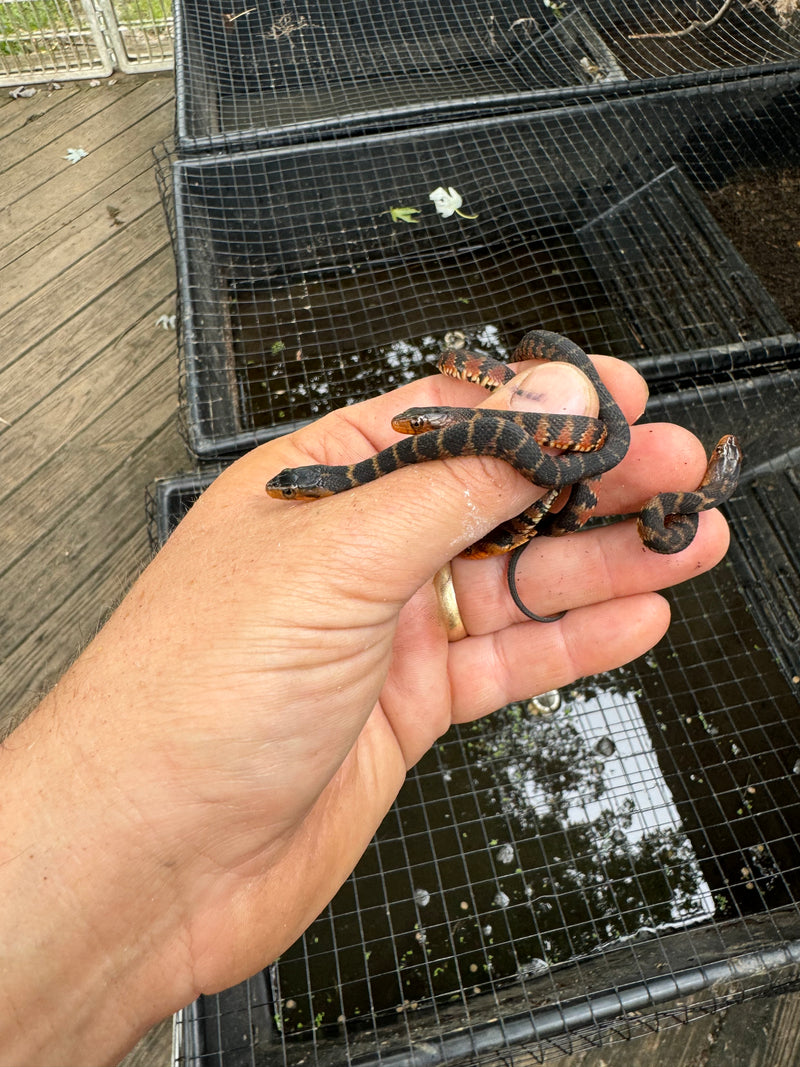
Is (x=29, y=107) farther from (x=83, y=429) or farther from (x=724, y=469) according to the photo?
(x=724, y=469)

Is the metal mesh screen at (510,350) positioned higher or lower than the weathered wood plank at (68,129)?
lower

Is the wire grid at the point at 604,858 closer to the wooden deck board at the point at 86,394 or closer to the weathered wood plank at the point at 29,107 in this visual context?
the wooden deck board at the point at 86,394

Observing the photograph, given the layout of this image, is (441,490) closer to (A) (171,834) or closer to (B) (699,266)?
(A) (171,834)

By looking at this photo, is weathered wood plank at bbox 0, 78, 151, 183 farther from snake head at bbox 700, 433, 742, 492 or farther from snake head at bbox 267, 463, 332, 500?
snake head at bbox 700, 433, 742, 492

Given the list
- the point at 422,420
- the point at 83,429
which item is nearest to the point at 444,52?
the point at 83,429

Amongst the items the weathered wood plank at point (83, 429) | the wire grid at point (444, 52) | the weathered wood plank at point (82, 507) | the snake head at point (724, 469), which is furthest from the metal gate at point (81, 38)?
the snake head at point (724, 469)

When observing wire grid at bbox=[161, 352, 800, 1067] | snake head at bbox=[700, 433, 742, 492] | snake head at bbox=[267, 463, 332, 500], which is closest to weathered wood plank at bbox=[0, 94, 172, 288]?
snake head at bbox=[267, 463, 332, 500]

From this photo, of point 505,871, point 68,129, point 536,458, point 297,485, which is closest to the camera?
point 536,458
